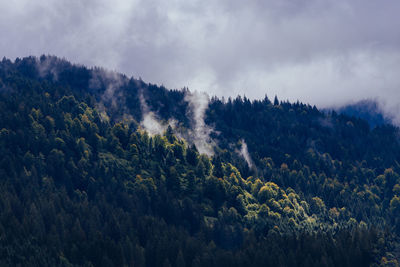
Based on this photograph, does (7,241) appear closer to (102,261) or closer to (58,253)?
(58,253)

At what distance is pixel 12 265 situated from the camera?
617 feet

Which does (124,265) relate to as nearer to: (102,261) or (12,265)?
(102,261)

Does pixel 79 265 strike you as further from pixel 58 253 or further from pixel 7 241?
pixel 7 241

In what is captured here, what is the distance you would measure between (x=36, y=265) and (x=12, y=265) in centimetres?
778

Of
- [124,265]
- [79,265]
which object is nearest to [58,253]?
[79,265]

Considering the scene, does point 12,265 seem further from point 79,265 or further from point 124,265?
point 124,265

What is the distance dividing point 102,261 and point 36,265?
2186 centimetres

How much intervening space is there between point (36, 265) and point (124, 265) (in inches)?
1132

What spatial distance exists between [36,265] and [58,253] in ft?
31.4

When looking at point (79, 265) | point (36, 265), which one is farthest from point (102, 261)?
point (36, 265)

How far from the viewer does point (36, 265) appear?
192000 mm

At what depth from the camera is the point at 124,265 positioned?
646ft

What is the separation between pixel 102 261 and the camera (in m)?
200

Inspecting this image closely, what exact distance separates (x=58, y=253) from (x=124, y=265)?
23.3m
